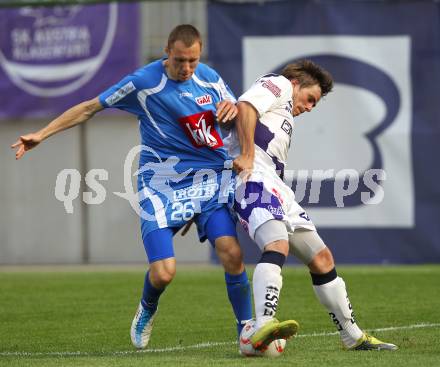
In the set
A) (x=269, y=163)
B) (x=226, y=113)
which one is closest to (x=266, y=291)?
(x=269, y=163)

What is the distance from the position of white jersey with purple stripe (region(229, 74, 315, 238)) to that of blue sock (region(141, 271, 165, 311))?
A: 933 millimetres

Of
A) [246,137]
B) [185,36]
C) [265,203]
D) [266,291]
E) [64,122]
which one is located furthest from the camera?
[64,122]

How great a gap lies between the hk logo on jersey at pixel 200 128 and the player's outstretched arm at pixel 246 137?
755 millimetres

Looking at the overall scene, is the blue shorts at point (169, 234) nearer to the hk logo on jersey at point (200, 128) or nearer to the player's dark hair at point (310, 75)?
the hk logo on jersey at point (200, 128)

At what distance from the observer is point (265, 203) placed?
7090 mm

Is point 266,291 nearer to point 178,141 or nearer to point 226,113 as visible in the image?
point 226,113

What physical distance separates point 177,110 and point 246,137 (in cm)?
95

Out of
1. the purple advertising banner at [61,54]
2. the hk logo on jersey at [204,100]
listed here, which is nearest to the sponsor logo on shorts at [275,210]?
the hk logo on jersey at [204,100]

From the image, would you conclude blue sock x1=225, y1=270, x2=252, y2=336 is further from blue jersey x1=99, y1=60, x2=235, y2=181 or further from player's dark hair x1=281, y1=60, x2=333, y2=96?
player's dark hair x1=281, y1=60, x2=333, y2=96

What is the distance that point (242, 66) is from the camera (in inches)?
579

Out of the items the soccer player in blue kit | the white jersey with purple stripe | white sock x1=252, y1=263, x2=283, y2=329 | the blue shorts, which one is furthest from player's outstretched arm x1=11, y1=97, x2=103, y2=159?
white sock x1=252, y1=263, x2=283, y2=329

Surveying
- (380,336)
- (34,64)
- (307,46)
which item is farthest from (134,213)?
(380,336)

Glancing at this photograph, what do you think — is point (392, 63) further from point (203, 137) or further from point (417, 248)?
point (203, 137)

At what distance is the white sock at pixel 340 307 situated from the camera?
7230 mm
